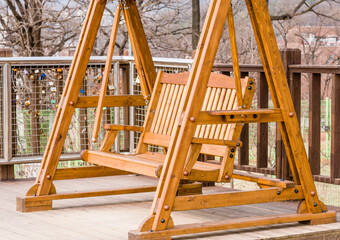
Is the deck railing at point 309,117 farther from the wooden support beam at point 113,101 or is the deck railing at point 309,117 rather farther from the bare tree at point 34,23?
the bare tree at point 34,23

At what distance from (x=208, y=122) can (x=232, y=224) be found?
0.58 metres

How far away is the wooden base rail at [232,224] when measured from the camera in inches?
134

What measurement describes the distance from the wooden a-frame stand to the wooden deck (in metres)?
0.09

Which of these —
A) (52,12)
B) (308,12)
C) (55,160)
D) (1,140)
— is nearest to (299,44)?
(308,12)

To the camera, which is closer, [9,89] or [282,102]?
[282,102]

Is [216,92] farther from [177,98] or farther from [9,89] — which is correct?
[9,89]

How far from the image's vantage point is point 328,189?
12.2 m

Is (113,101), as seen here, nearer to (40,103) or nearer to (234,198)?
(234,198)

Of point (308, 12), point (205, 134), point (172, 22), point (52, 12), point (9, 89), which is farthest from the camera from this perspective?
point (308, 12)

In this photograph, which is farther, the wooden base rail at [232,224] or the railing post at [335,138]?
the railing post at [335,138]

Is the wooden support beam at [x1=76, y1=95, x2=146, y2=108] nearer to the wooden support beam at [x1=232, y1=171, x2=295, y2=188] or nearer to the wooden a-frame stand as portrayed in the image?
the wooden a-frame stand

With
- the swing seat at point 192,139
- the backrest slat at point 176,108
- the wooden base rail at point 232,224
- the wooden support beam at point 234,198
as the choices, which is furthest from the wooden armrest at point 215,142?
the backrest slat at point 176,108

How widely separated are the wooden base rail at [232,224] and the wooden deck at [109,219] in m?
0.05

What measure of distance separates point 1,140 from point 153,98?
1.56 metres
